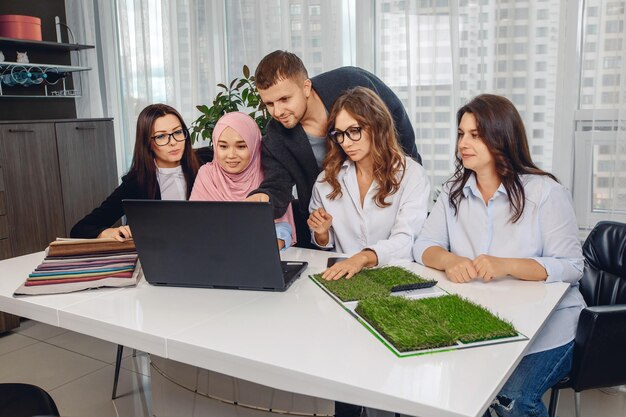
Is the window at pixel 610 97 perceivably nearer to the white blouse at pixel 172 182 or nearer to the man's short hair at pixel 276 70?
the man's short hair at pixel 276 70

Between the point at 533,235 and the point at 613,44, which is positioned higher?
the point at 613,44

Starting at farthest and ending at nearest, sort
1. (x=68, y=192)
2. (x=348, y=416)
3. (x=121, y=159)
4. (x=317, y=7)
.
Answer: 1. (x=121, y=159)
2. (x=68, y=192)
3. (x=317, y=7)
4. (x=348, y=416)

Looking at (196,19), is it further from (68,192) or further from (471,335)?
(471,335)

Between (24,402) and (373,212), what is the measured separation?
1147mm

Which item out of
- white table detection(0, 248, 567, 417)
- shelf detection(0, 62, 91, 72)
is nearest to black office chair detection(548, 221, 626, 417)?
white table detection(0, 248, 567, 417)

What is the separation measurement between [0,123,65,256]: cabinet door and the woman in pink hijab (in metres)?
1.89

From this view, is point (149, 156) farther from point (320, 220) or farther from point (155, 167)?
point (320, 220)

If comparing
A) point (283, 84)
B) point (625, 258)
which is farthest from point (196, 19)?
point (625, 258)

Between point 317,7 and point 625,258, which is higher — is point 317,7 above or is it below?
above

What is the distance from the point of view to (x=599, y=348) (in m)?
1.51

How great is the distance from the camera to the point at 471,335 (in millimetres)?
1103

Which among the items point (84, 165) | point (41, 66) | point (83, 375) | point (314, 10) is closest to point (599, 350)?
point (83, 375)

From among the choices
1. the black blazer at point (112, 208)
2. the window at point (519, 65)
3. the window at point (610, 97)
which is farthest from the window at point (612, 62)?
the black blazer at point (112, 208)

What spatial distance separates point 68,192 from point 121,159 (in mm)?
910
